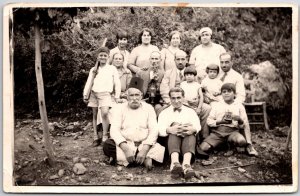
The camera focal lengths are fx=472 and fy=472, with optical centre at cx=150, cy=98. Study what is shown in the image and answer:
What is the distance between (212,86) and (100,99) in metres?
1.18

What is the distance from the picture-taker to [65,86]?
5.02m

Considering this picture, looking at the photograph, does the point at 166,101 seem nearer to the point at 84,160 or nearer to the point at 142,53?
the point at 142,53

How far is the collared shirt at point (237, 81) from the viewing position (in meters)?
4.96

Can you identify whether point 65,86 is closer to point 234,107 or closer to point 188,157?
point 188,157

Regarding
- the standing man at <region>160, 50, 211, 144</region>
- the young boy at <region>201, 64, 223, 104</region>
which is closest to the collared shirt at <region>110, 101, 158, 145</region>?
the standing man at <region>160, 50, 211, 144</region>

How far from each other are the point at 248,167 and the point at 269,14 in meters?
1.63

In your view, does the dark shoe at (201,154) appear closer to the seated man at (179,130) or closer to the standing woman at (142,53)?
the seated man at (179,130)

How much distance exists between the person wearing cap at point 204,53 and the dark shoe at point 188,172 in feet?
3.01

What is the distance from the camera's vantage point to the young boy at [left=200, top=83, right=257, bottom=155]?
4.93 m

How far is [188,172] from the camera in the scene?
4793mm

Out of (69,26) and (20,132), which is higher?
(69,26)

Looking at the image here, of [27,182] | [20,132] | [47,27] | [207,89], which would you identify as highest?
[47,27]

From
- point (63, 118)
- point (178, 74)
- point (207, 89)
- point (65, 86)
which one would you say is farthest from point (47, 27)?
point (207, 89)

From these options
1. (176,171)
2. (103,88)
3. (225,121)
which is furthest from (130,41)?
(176,171)
